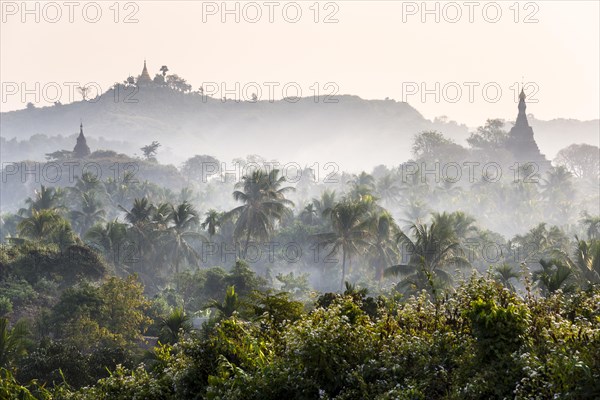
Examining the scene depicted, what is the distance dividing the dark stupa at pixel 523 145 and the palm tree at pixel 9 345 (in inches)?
4398

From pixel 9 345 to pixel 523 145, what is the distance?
117m

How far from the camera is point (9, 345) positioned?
24031 mm

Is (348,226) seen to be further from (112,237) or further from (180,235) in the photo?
(112,237)

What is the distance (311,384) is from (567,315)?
6104 millimetres

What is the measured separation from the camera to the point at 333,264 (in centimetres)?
6656

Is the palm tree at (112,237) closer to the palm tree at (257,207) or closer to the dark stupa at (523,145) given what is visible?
the palm tree at (257,207)

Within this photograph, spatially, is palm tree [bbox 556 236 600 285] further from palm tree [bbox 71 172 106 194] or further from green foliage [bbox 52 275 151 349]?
palm tree [bbox 71 172 106 194]

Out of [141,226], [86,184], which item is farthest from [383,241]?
[86,184]

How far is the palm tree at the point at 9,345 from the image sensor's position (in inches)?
937

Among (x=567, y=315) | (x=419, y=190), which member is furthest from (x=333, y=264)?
(x=567, y=315)

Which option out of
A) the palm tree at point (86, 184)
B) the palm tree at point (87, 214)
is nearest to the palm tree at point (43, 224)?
the palm tree at point (87, 214)

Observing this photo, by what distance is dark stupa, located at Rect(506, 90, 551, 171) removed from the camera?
12656 cm

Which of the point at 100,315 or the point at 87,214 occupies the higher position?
the point at 87,214

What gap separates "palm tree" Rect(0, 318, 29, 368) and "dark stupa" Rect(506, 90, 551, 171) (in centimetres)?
11172
